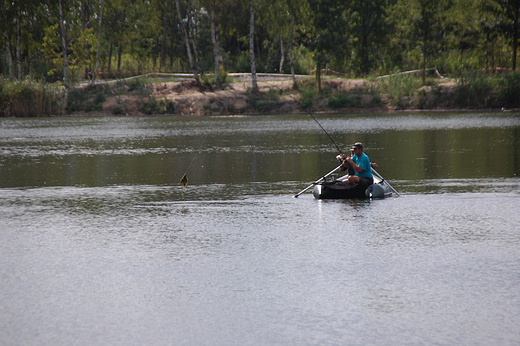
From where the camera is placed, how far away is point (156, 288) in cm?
731

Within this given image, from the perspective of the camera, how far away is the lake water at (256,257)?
20.0 ft

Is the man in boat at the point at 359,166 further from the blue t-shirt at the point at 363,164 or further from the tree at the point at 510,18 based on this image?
the tree at the point at 510,18

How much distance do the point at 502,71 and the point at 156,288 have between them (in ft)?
171

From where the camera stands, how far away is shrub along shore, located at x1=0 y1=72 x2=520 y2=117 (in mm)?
49781

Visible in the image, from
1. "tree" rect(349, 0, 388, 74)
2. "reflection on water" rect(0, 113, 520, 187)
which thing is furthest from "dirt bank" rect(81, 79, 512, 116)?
"reflection on water" rect(0, 113, 520, 187)

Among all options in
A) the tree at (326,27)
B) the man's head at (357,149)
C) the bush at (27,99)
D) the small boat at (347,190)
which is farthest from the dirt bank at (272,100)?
the small boat at (347,190)

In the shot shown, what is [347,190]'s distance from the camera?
13430mm

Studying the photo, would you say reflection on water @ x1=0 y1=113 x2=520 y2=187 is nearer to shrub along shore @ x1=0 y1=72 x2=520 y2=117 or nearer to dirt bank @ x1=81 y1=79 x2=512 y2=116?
shrub along shore @ x1=0 y1=72 x2=520 y2=117

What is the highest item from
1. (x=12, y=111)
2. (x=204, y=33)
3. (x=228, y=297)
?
(x=204, y=33)

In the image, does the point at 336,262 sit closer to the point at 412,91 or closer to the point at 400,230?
the point at 400,230

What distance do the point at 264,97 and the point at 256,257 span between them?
46.7m

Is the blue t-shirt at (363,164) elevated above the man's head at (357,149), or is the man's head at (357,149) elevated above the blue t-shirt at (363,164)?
the man's head at (357,149)

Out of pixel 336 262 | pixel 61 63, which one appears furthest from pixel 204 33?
pixel 336 262

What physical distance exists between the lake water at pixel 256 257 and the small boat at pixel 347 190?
0.30 metres
